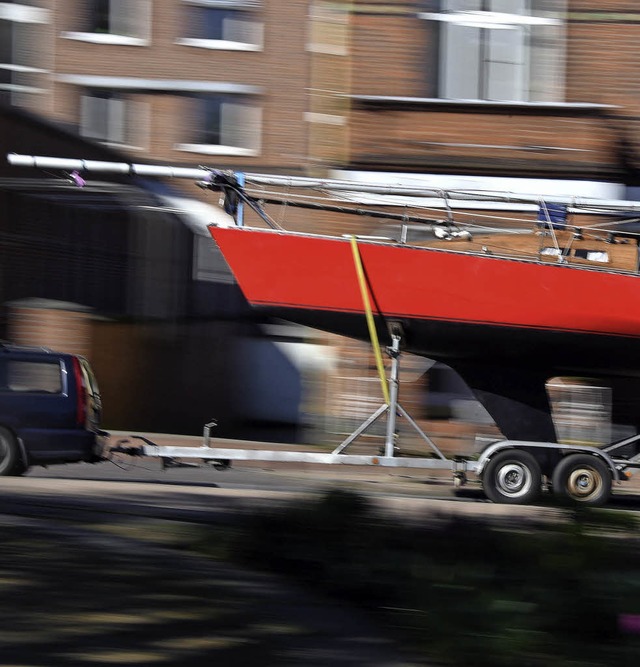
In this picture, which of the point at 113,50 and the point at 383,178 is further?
the point at 113,50

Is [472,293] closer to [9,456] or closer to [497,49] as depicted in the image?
[9,456]

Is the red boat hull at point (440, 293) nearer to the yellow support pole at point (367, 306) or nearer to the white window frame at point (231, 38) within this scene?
the yellow support pole at point (367, 306)

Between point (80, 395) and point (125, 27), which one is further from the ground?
point (125, 27)

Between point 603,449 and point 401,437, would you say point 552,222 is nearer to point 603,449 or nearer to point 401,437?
point 603,449

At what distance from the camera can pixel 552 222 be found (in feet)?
35.2

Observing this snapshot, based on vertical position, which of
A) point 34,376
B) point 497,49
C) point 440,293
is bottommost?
point 34,376

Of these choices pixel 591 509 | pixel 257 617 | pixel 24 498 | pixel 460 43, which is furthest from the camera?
pixel 460 43

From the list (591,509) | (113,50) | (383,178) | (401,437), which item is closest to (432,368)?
(401,437)

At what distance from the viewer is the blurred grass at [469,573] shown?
4246 millimetres

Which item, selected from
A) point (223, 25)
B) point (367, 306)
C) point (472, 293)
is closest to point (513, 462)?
point (472, 293)

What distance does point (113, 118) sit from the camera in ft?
83.4

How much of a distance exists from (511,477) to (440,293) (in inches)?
68.7

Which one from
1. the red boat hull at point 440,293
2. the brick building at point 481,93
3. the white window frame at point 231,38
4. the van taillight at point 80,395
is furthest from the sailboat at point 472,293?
the white window frame at point 231,38

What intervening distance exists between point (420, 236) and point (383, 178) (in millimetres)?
1095
